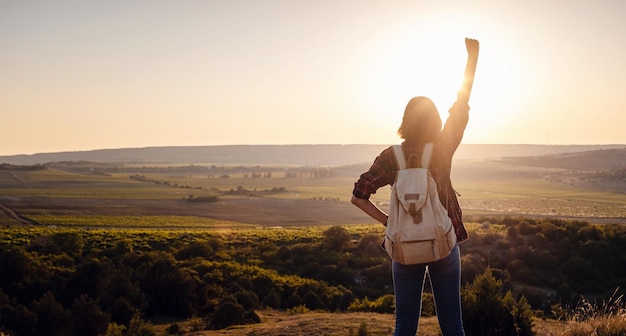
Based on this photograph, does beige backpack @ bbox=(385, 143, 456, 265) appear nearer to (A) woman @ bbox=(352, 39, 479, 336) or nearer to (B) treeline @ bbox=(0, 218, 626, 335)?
(A) woman @ bbox=(352, 39, 479, 336)

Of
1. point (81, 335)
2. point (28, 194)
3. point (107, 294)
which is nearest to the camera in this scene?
point (81, 335)

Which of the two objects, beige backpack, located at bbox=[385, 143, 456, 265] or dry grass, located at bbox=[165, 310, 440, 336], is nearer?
beige backpack, located at bbox=[385, 143, 456, 265]

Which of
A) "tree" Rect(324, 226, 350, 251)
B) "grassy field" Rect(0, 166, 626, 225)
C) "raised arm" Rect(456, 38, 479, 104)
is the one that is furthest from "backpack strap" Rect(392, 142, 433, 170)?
"grassy field" Rect(0, 166, 626, 225)

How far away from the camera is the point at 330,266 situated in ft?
96.7

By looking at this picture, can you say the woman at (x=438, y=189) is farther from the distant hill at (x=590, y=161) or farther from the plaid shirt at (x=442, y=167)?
the distant hill at (x=590, y=161)

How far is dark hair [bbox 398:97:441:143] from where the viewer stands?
378cm

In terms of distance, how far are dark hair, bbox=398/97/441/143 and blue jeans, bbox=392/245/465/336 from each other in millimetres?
765

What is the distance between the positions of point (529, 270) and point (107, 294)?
20802 millimetres

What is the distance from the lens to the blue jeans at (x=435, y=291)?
3.68 meters

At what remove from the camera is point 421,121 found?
3.77 meters

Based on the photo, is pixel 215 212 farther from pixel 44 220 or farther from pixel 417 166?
pixel 417 166

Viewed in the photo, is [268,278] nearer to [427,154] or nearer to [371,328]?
[371,328]

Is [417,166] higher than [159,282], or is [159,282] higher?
[417,166]

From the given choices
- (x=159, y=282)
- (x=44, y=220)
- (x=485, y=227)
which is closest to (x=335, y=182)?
(x=44, y=220)
